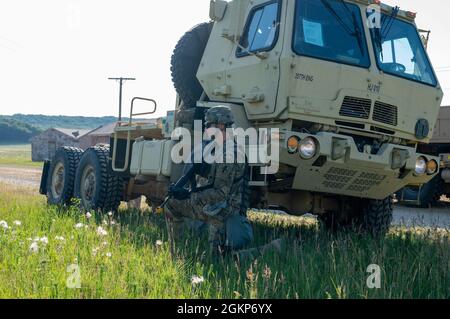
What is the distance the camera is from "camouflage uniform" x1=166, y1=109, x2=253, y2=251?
5.01 m

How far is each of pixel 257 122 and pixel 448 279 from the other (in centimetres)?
256

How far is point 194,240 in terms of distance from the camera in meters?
5.81

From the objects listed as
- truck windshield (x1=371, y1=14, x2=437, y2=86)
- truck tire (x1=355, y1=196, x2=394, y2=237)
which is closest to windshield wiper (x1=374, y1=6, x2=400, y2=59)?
truck windshield (x1=371, y1=14, x2=437, y2=86)

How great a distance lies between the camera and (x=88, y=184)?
8516mm

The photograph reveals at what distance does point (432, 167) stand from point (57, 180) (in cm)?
606

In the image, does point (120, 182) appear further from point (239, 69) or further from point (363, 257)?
point (363, 257)

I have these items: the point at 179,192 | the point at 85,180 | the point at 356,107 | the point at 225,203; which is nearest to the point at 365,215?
the point at 356,107

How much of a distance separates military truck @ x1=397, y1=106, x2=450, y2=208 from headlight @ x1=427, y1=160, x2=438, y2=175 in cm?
638

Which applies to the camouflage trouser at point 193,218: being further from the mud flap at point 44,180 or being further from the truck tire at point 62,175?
the mud flap at point 44,180

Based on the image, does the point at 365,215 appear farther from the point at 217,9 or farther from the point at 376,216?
the point at 217,9

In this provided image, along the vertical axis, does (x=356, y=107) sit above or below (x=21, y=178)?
above

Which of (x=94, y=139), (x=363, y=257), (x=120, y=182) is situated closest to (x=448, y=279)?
(x=363, y=257)

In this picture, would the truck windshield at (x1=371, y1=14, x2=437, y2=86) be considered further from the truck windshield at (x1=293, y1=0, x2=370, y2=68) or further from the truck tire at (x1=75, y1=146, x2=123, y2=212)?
the truck tire at (x1=75, y1=146, x2=123, y2=212)

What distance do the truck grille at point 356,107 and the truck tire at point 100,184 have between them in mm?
3594
